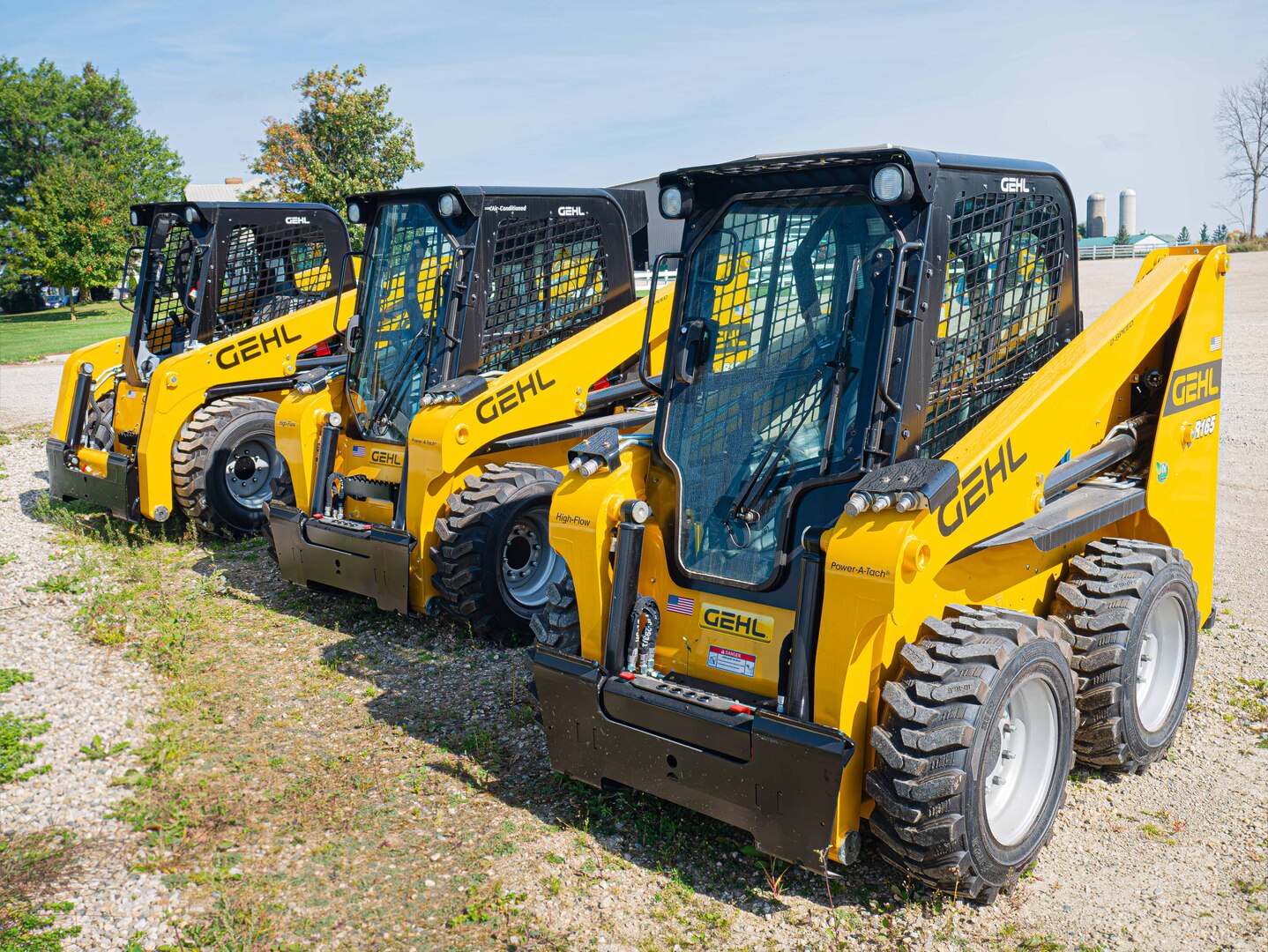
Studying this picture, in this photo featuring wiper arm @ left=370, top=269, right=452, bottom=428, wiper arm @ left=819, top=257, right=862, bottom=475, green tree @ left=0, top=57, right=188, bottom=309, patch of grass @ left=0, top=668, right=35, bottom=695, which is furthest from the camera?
green tree @ left=0, top=57, right=188, bottom=309

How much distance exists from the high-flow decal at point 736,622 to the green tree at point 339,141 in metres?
22.8

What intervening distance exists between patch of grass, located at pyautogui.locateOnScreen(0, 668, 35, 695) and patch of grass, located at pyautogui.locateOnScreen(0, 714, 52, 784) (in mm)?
477

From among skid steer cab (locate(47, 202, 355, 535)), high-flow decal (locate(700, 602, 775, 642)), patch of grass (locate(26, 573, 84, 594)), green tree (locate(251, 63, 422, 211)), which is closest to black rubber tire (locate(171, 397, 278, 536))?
skid steer cab (locate(47, 202, 355, 535))

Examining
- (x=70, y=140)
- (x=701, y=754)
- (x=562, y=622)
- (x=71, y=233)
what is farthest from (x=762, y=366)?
(x=70, y=140)

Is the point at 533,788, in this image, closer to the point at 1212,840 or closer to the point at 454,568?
the point at 454,568

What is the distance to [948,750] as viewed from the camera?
3508mm

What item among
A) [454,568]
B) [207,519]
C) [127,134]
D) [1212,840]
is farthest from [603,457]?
[127,134]

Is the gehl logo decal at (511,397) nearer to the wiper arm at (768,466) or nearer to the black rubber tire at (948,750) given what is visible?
the wiper arm at (768,466)

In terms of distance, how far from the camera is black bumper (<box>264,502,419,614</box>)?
640cm

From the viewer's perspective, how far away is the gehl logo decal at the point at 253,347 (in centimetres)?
928

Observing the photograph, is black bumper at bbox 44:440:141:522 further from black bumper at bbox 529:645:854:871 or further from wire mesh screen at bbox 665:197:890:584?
wire mesh screen at bbox 665:197:890:584

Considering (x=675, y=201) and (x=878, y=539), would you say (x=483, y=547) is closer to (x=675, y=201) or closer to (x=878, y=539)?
(x=675, y=201)

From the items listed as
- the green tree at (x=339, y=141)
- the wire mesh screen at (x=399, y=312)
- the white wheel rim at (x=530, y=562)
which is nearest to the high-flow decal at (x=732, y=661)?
the white wheel rim at (x=530, y=562)

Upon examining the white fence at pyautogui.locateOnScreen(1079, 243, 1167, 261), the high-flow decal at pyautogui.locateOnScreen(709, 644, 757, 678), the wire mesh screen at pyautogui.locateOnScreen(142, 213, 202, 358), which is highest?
the white fence at pyautogui.locateOnScreen(1079, 243, 1167, 261)
